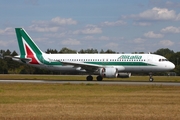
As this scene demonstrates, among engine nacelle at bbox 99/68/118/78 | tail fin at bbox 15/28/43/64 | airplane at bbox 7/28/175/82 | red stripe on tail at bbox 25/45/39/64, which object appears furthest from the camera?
tail fin at bbox 15/28/43/64

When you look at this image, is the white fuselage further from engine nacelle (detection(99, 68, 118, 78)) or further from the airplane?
engine nacelle (detection(99, 68, 118, 78))

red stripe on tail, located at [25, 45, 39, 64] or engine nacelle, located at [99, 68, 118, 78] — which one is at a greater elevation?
red stripe on tail, located at [25, 45, 39, 64]

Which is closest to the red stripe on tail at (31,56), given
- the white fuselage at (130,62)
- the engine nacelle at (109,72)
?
the white fuselage at (130,62)

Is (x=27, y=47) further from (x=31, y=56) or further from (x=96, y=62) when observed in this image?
(x=96, y=62)

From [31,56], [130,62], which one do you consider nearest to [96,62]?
[130,62]

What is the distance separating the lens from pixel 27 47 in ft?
190

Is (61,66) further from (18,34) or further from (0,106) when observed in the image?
(0,106)

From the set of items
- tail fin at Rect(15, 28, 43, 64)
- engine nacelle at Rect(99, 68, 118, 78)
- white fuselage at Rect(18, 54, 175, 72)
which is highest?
tail fin at Rect(15, 28, 43, 64)

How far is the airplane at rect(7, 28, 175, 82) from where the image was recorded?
174 feet

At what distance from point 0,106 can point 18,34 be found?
39.1 metres

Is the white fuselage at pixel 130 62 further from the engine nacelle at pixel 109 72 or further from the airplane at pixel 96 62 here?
the engine nacelle at pixel 109 72

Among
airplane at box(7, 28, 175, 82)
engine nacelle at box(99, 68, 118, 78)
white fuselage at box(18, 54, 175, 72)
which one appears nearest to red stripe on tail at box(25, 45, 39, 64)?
airplane at box(7, 28, 175, 82)

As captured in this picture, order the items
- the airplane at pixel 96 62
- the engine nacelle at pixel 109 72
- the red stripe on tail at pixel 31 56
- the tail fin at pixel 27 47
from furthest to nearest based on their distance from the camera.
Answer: the tail fin at pixel 27 47 → the red stripe on tail at pixel 31 56 → the airplane at pixel 96 62 → the engine nacelle at pixel 109 72

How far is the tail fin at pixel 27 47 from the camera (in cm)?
5734
